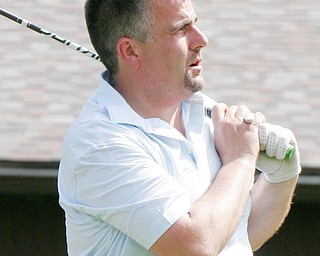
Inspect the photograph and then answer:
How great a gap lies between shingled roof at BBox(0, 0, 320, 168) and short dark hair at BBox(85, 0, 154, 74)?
8.22 ft

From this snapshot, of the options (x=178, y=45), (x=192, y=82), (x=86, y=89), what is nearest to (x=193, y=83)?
(x=192, y=82)

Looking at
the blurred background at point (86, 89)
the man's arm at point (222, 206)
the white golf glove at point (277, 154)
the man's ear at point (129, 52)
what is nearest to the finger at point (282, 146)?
the white golf glove at point (277, 154)

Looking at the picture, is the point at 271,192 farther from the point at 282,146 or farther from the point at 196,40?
the point at 196,40

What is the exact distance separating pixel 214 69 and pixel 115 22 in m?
3.37

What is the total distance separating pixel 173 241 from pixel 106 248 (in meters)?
0.28

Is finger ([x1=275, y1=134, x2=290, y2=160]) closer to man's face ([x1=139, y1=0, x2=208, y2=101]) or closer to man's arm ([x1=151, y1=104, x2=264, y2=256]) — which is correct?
man's arm ([x1=151, y1=104, x2=264, y2=256])

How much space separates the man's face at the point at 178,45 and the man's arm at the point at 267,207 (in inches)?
20.4

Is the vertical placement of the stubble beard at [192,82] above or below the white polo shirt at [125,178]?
above

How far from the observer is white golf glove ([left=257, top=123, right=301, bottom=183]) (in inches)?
160

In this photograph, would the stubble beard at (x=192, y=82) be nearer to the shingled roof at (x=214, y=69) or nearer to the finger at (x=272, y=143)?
the finger at (x=272, y=143)

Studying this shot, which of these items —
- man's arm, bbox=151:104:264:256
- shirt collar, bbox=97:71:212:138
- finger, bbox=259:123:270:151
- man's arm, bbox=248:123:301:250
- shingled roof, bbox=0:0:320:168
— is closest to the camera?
man's arm, bbox=151:104:264:256

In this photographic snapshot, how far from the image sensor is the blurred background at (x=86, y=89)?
6734mm

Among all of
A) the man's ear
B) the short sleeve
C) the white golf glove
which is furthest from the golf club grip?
the short sleeve

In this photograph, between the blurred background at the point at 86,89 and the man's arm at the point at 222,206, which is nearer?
→ the man's arm at the point at 222,206
